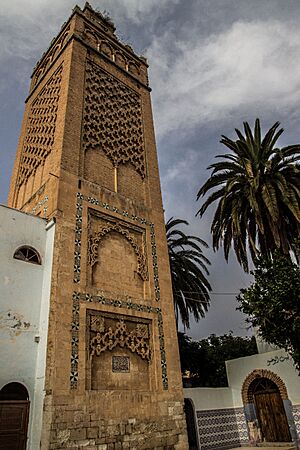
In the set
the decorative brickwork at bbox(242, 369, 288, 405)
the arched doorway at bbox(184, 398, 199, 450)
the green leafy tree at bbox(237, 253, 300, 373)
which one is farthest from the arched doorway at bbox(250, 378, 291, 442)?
the green leafy tree at bbox(237, 253, 300, 373)

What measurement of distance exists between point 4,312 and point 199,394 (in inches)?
300

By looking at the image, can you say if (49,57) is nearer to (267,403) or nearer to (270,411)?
(267,403)

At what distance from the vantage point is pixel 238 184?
13.0 metres

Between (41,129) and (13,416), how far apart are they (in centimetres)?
874

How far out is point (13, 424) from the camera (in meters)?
Answer: 6.41

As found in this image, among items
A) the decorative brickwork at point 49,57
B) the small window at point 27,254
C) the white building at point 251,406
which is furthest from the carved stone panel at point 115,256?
the decorative brickwork at point 49,57

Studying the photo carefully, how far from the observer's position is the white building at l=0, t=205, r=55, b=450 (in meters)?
6.49

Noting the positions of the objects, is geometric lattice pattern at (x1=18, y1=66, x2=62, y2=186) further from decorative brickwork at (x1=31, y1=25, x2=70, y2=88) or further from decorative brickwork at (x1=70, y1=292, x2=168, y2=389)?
decorative brickwork at (x1=70, y1=292, x2=168, y2=389)

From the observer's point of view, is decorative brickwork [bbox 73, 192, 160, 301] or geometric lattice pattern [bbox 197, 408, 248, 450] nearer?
decorative brickwork [bbox 73, 192, 160, 301]

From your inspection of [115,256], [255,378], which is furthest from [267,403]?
[115,256]

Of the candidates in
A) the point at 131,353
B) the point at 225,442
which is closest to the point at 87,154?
the point at 131,353

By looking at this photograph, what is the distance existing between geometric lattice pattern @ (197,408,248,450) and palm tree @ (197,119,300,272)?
5151mm

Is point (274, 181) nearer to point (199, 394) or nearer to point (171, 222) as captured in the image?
point (171, 222)

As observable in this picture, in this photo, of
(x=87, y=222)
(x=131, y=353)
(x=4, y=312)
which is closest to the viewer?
(x=4, y=312)
